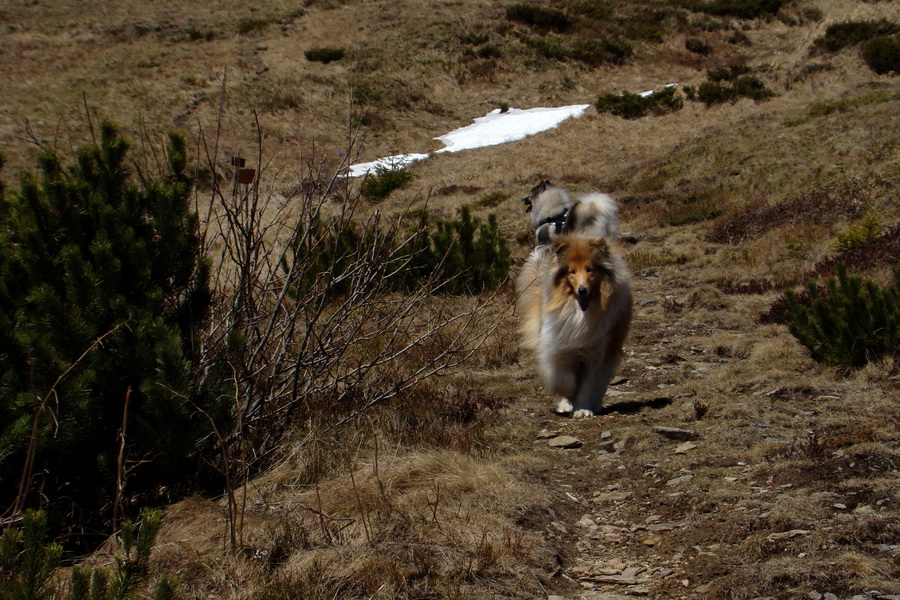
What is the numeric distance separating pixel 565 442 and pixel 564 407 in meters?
0.78

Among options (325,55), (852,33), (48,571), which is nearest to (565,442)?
(48,571)

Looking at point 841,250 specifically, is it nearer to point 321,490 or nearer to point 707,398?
point 707,398

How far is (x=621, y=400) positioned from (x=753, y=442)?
173 cm

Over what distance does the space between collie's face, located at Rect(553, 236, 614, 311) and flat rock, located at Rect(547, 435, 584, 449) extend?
1.06 metres

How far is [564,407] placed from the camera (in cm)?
561

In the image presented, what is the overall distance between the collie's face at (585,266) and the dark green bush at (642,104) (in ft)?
69.0

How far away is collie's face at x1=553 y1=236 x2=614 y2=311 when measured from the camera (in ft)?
17.7

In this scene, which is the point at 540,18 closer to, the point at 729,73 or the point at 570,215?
the point at 729,73

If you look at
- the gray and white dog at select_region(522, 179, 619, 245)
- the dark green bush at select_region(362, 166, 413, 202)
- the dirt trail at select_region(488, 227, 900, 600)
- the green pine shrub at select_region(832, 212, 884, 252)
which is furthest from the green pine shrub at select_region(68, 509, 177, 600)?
the dark green bush at select_region(362, 166, 413, 202)

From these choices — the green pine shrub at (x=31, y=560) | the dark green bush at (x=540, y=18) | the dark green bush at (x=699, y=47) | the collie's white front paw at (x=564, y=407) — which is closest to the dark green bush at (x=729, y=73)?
the dark green bush at (x=699, y=47)

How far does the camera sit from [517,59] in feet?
109

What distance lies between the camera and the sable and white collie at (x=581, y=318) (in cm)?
545

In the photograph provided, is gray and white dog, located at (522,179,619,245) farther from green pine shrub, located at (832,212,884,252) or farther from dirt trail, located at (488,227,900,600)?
green pine shrub, located at (832,212,884,252)

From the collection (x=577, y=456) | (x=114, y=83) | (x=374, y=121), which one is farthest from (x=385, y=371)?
(x=114, y=83)
